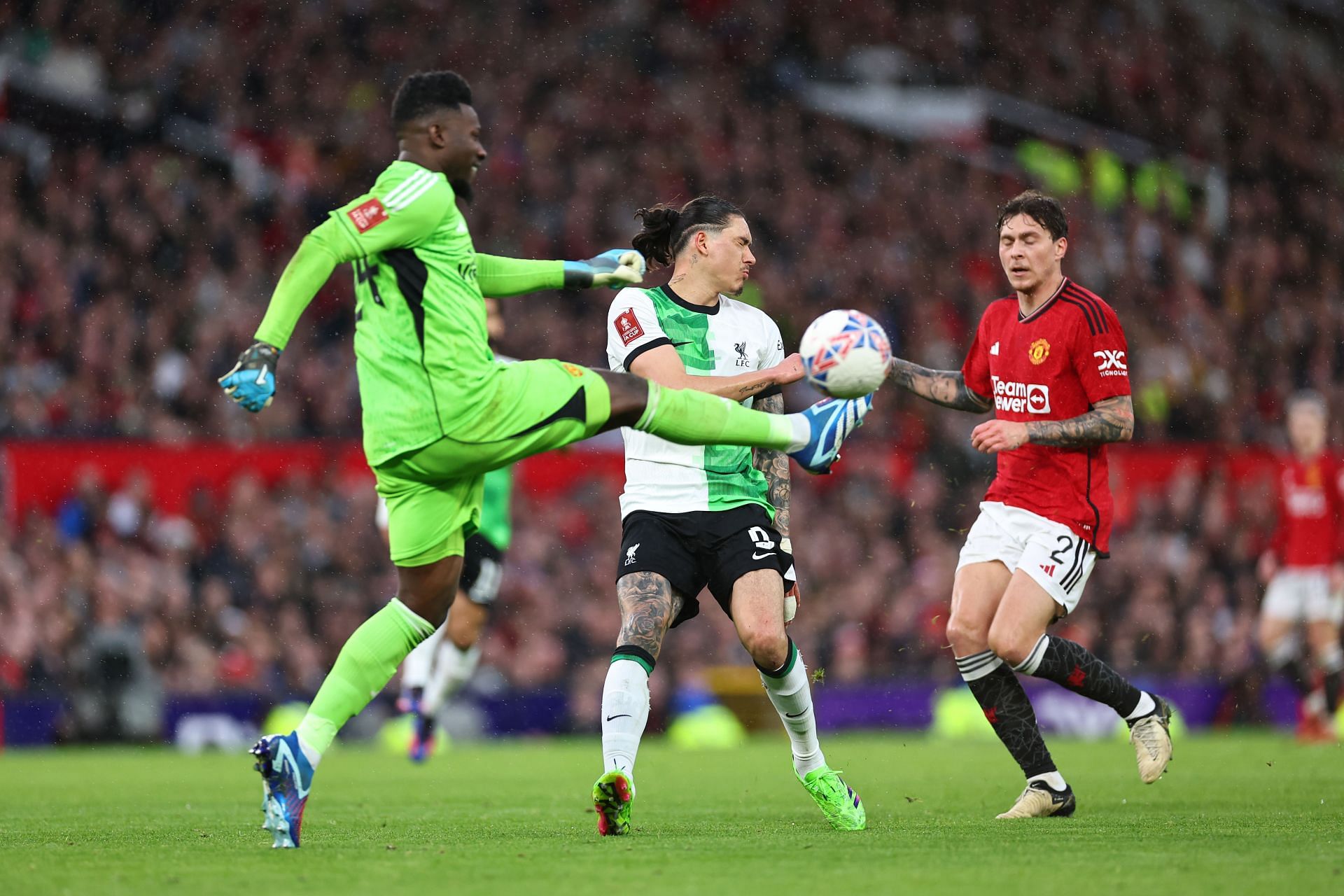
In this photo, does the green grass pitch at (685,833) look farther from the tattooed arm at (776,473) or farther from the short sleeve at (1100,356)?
the short sleeve at (1100,356)

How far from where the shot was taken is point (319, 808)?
766 centimetres

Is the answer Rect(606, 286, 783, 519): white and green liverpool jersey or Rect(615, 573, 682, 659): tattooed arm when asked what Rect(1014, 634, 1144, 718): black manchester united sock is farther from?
Rect(615, 573, 682, 659): tattooed arm

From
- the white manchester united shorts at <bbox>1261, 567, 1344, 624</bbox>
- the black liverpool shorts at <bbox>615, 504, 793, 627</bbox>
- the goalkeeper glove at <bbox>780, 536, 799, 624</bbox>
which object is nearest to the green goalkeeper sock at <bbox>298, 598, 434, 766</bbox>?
the black liverpool shorts at <bbox>615, 504, 793, 627</bbox>

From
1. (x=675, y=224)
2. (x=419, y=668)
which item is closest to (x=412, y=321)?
(x=675, y=224)

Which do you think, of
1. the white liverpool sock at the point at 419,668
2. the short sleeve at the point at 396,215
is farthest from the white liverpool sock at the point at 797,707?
the white liverpool sock at the point at 419,668

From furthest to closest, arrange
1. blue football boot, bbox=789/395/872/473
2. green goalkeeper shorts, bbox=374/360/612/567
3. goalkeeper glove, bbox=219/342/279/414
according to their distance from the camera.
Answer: blue football boot, bbox=789/395/872/473, green goalkeeper shorts, bbox=374/360/612/567, goalkeeper glove, bbox=219/342/279/414

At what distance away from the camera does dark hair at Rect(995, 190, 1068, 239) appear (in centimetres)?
716

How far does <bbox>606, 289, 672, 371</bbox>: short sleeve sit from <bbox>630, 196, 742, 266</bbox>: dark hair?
287mm

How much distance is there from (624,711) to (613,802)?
351mm

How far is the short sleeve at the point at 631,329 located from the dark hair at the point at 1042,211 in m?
1.71

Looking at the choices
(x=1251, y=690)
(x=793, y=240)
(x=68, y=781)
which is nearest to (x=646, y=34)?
(x=793, y=240)

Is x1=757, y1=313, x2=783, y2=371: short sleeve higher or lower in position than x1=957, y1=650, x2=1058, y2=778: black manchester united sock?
higher

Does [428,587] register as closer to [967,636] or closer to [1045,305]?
[967,636]

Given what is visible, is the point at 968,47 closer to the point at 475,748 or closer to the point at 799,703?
the point at 475,748
